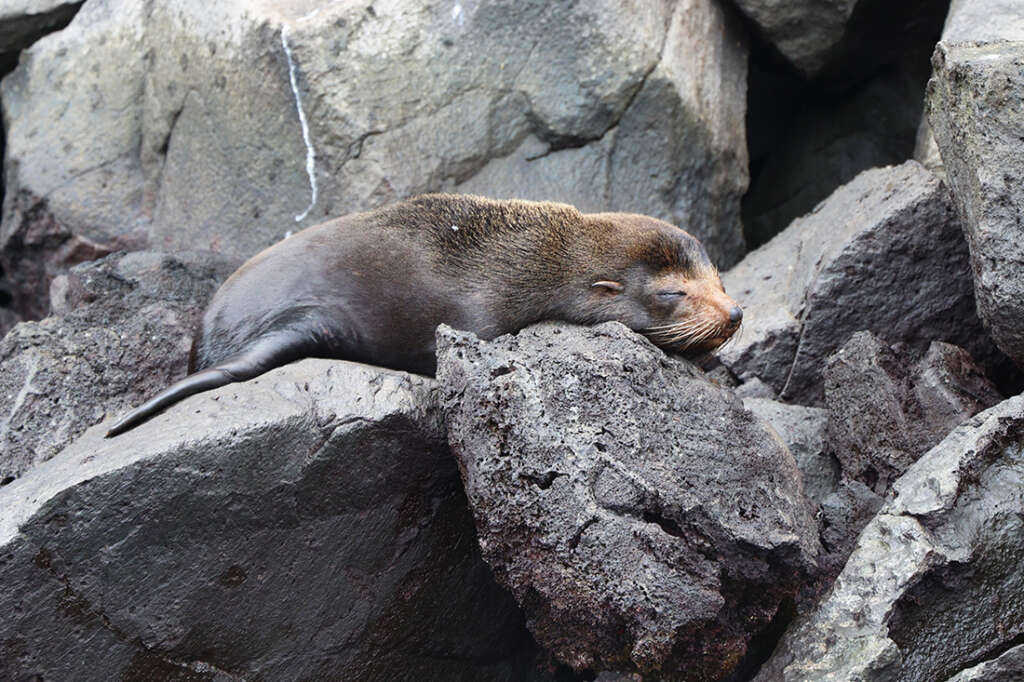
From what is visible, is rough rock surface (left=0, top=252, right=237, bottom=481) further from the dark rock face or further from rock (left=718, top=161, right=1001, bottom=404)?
the dark rock face

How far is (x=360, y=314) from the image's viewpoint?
4.94 m

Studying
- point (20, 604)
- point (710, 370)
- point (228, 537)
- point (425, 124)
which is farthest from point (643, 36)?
point (20, 604)

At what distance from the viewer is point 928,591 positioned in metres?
3.62

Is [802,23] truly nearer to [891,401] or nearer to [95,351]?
[891,401]

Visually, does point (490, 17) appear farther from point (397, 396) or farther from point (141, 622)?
point (141, 622)

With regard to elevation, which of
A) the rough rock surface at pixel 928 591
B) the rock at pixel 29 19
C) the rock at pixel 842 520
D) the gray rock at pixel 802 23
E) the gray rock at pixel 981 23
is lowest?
the rock at pixel 842 520

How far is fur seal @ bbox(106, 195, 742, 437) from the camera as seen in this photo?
16.1 feet

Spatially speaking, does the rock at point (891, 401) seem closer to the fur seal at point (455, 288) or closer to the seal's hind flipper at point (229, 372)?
the fur seal at point (455, 288)

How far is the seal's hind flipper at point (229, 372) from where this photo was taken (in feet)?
13.7

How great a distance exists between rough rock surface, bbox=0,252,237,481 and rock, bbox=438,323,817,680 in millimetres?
1985

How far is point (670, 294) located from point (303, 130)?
2907 millimetres

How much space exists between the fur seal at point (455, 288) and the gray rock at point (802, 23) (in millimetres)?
3037

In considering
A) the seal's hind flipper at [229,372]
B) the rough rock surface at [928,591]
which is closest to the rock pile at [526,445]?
the rough rock surface at [928,591]

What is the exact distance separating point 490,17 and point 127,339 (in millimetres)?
3057
